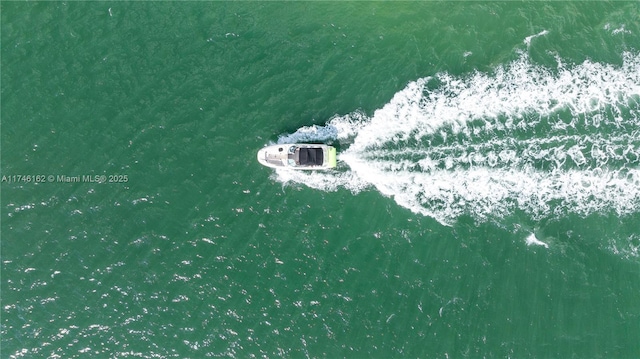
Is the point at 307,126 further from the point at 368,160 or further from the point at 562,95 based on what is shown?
the point at 562,95

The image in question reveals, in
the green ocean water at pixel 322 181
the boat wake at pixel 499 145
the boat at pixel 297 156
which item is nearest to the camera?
the boat at pixel 297 156

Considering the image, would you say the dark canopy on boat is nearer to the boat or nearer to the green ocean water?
the boat

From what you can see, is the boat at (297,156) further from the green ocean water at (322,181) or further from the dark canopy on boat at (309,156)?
the green ocean water at (322,181)

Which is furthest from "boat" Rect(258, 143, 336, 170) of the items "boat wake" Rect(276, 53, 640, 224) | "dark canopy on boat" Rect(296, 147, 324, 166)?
"boat wake" Rect(276, 53, 640, 224)

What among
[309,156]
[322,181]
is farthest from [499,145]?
[309,156]

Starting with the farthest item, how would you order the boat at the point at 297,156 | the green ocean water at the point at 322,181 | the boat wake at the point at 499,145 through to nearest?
the boat wake at the point at 499,145, the green ocean water at the point at 322,181, the boat at the point at 297,156

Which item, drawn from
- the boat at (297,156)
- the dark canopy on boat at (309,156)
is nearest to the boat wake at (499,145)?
the boat at (297,156)
